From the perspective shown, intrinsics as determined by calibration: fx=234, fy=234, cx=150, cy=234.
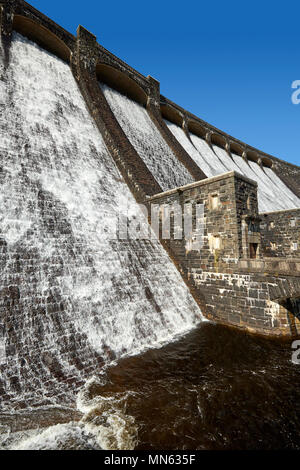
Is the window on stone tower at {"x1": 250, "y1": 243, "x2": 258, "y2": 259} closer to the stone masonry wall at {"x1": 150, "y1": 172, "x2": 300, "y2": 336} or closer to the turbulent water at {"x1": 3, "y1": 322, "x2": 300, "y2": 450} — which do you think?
the stone masonry wall at {"x1": 150, "y1": 172, "x2": 300, "y2": 336}

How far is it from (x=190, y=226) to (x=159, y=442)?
6.80m

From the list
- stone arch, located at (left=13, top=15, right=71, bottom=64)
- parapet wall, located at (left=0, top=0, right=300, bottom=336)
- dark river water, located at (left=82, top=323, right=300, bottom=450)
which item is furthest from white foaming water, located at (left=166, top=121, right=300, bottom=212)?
dark river water, located at (left=82, top=323, right=300, bottom=450)

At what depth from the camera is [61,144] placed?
9.50 m

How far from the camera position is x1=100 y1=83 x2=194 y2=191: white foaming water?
557 inches

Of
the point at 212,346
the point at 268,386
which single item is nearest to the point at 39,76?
the point at 212,346

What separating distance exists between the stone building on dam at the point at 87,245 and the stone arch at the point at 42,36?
6cm

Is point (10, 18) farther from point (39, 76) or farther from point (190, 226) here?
point (190, 226)

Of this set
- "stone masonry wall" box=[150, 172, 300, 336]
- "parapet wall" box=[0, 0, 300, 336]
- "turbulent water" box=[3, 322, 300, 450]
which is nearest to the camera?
"turbulent water" box=[3, 322, 300, 450]

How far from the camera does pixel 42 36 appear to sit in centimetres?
1284

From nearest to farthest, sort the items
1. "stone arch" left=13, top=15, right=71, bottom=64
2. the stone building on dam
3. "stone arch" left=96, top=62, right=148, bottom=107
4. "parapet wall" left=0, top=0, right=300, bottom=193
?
the stone building on dam → "parapet wall" left=0, top=0, right=300, bottom=193 → "stone arch" left=13, top=15, right=71, bottom=64 → "stone arch" left=96, top=62, right=148, bottom=107

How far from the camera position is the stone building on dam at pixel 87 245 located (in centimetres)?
484

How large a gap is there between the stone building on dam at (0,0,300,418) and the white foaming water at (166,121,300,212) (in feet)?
26.5

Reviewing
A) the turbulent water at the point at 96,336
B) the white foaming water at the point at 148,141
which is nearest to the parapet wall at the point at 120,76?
the white foaming water at the point at 148,141

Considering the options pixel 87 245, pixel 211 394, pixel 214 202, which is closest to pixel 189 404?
pixel 211 394
